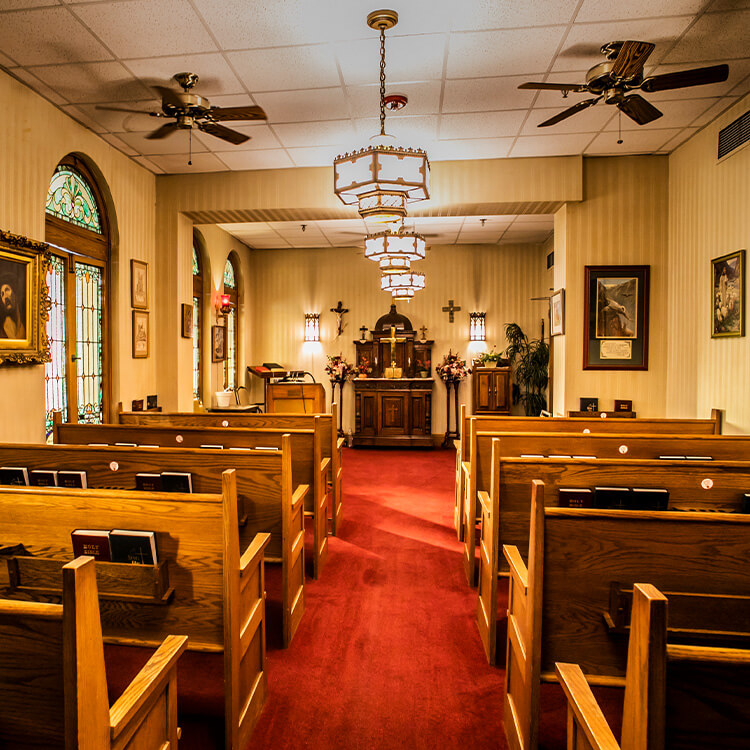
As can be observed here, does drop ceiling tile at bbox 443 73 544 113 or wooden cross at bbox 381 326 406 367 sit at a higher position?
drop ceiling tile at bbox 443 73 544 113

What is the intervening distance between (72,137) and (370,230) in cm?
453

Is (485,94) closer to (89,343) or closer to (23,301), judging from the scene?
(23,301)

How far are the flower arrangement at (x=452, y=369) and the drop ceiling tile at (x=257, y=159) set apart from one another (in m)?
4.51

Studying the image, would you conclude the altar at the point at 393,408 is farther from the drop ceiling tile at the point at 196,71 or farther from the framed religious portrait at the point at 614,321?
the drop ceiling tile at the point at 196,71

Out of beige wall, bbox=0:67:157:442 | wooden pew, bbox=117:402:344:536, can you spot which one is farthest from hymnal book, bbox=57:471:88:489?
beige wall, bbox=0:67:157:442

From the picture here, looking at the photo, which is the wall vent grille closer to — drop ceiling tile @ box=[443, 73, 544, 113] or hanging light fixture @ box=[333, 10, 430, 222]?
drop ceiling tile @ box=[443, 73, 544, 113]

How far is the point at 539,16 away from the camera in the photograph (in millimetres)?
3164

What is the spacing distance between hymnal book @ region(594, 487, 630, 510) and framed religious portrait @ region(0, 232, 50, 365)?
3872mm

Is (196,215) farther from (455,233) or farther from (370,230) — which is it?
(455,233)

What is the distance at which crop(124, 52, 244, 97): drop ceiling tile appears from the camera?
3.64m

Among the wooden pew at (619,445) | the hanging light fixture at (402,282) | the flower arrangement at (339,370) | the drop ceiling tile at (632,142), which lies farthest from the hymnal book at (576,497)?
the flower arrangement at (339,370)

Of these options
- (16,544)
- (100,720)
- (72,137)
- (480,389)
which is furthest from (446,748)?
(480,389)

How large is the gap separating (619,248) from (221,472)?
4.68 meters

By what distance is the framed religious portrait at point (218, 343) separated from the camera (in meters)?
7.83
